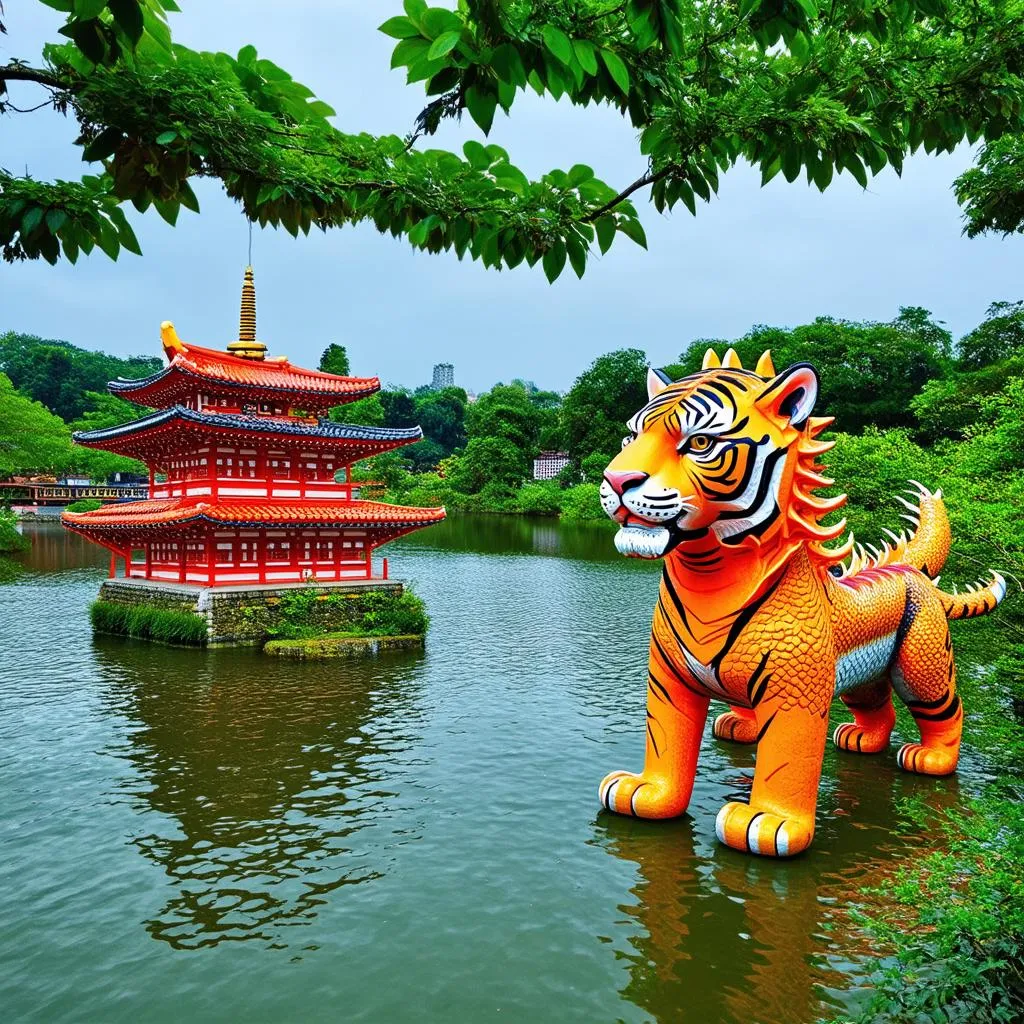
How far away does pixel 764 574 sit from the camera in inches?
227

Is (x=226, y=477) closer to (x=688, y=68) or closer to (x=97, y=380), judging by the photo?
(x=688, y=68)

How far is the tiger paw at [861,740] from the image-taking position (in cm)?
818

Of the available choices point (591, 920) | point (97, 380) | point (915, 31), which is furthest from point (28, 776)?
point (97, 380)

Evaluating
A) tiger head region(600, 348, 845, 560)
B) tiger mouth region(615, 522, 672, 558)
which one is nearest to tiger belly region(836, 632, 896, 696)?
tiger head region(600, 348, 845, 560)

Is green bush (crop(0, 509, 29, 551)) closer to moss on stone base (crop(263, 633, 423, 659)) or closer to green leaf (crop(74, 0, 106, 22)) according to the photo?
moss on stone base (crop(263, 633, 423, 659))

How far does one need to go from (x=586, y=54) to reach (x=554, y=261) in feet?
Answer: 2.96

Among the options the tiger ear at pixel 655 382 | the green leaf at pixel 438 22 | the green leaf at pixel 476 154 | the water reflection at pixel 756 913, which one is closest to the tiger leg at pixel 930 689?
the water reflection at pixel 756 913

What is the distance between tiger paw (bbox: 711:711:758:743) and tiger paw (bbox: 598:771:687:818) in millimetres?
2336

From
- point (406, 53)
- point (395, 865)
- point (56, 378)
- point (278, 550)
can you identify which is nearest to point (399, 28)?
point (406, 53)

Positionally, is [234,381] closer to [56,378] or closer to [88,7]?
[88,7]

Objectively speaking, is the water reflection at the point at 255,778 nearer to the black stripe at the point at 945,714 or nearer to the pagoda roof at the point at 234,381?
the black stripe at the point at 945,714

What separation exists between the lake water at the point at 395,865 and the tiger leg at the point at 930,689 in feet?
0.88

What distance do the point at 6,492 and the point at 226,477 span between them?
42.2 m

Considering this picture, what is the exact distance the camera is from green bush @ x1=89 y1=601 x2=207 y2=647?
47.5ft
